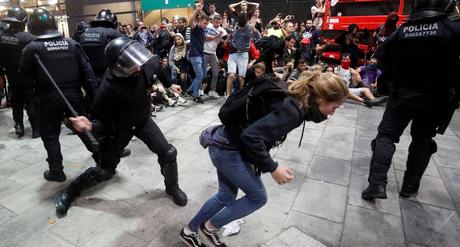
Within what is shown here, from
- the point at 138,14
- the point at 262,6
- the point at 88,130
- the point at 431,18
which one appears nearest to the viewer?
the point at 88,130

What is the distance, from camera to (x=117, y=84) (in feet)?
8.20

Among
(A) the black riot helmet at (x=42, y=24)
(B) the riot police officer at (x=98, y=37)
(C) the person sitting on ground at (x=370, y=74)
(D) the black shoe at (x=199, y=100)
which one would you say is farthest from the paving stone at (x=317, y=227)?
(C) the person sitting on ground at (x=370, y=74)

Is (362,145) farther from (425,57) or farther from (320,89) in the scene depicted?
(320,89)

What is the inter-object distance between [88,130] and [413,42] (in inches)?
113

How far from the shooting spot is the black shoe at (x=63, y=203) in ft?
9.27

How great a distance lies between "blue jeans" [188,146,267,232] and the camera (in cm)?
198

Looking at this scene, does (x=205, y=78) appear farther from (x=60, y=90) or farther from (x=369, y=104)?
(x=60, y=90)

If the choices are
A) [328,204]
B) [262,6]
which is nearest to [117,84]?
[328,204]

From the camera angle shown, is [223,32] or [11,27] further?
[223,32]

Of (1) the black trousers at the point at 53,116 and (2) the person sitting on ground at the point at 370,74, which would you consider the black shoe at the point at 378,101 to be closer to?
(2) the person sitting on ground at the point at 370,74

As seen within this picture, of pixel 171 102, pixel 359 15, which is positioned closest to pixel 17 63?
pixel 171 102

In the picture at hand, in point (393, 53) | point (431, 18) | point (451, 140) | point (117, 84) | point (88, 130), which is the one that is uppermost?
point (431, 18)

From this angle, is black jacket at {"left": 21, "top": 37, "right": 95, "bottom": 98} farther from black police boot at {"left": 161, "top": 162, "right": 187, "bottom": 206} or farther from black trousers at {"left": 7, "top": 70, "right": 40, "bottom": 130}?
black trousers at {"left": 7, "top": 70, "right": 40, "bottom": 130}

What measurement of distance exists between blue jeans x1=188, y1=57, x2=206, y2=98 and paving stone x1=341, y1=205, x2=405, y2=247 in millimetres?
4564
